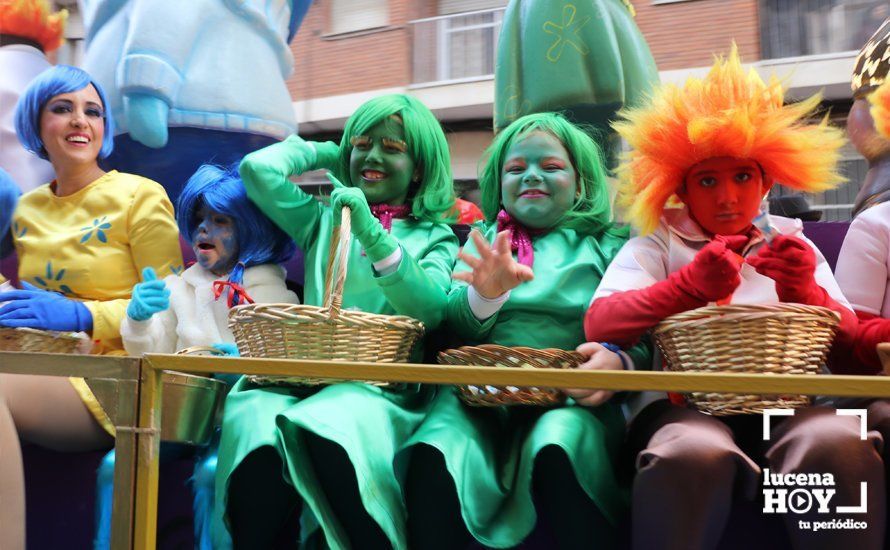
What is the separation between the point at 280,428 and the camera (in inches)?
56.5

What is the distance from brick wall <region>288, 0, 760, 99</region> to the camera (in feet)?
13.7

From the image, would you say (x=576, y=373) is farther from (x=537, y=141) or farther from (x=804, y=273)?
(x=537, y=141)

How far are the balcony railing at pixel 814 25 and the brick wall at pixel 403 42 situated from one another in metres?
0.10

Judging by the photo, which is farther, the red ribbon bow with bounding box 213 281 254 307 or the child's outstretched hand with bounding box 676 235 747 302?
the red ribbon bow with bounding box 213 281 254 307

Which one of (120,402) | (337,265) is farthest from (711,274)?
(120,402)

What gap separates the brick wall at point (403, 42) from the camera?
13.7ft

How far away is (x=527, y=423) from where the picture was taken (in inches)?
63.9

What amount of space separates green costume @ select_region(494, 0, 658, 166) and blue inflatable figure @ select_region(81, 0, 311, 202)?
0.68 meters

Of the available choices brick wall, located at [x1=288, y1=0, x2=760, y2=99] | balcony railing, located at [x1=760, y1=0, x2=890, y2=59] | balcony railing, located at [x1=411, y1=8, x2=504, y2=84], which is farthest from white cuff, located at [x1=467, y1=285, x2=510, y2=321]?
balcony railing, located at [x1=760, y1=0, x2=890, y2=59]

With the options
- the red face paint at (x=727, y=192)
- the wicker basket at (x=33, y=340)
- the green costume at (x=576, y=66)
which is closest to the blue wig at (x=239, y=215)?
the wicker basket at (x=33, y=340)

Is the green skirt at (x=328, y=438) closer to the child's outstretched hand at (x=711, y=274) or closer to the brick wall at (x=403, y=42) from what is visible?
the child's outstretched hand at (x=711, y=274)

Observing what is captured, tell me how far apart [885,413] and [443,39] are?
3.46m

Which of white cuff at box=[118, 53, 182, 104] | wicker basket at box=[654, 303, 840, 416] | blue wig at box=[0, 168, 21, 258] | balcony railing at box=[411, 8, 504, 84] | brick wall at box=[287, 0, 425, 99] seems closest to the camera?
wicker basket at box=[654, 303, 840, 416]

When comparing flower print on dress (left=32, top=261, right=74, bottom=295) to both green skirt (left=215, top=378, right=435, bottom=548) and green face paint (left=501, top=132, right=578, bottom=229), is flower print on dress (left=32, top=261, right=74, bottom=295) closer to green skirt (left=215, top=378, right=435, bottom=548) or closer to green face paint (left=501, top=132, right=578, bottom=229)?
green skirt (left=215, top=378, right=435, bottom=548)
